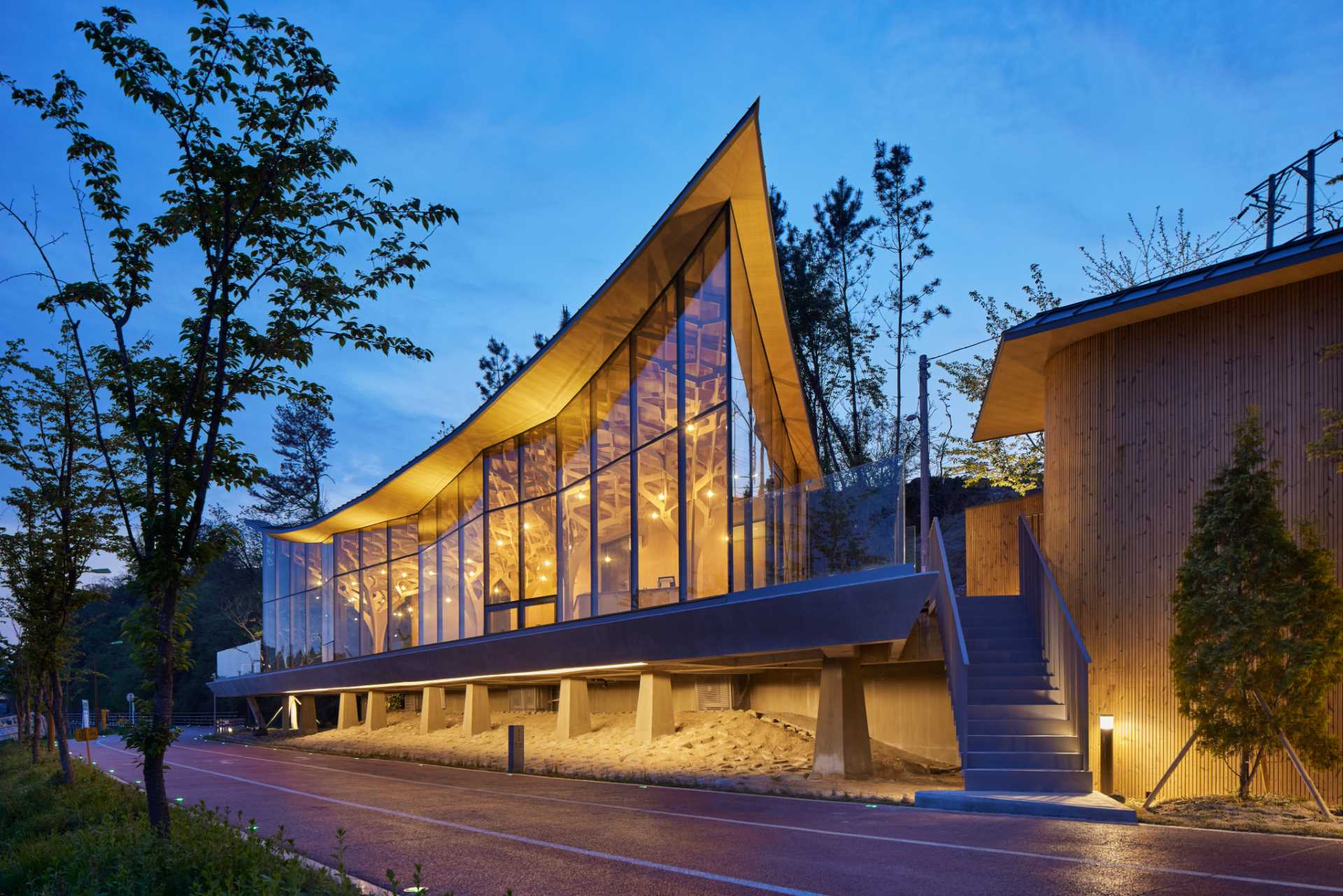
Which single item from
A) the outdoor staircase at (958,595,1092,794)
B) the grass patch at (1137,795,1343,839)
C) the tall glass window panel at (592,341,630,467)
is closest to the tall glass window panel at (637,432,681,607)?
the tall glass window panel at (592,341,630,467)

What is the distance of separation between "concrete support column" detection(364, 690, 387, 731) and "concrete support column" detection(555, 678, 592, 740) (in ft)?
49.2

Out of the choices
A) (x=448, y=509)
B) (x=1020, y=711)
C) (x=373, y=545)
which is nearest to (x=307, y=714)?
(x=373, y=545)

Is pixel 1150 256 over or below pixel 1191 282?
over

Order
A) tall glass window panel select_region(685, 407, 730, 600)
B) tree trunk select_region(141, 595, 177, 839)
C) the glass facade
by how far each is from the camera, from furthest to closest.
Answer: tall glass window panel select_region(685, 407, 730, 600) → the glass facade → tree trunk select_region(141, 595, 177, 839)

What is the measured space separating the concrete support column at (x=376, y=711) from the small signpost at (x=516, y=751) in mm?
18550

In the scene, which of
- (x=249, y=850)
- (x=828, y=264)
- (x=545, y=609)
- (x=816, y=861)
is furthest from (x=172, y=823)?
(x=828, y=264)

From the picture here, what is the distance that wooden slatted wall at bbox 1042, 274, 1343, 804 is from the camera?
13.1m

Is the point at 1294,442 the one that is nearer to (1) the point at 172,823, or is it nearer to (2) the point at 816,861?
(2) the point at 816,861

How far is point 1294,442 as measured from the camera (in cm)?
1327

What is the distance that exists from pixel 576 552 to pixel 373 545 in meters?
17.2

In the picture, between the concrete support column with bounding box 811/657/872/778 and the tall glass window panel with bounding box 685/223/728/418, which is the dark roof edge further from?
the concrete support column with bounding box 811/657/872/778

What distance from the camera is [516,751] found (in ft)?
72.9

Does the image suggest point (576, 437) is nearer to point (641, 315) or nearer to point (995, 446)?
point (641, 315)

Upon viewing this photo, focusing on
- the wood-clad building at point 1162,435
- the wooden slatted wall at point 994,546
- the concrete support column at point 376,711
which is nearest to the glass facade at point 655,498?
the wood-clad building at point 1162,435
